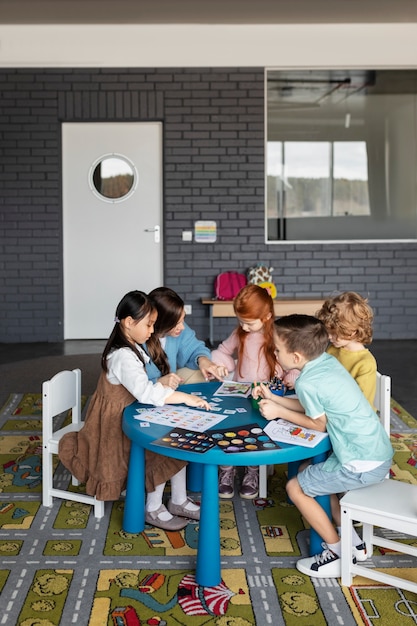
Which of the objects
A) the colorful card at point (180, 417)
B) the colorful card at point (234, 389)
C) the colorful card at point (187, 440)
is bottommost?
the colorful card at point (187, 440)

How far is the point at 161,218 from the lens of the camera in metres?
7.55

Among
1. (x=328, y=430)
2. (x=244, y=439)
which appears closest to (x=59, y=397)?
(x=244, y=439)

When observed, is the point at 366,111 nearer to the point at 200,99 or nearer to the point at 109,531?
the point at 200,99

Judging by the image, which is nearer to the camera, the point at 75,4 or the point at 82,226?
the point at 75,4

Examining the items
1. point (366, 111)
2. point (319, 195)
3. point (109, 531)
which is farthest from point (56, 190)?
point (109, 531)

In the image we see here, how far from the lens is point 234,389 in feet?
10.5

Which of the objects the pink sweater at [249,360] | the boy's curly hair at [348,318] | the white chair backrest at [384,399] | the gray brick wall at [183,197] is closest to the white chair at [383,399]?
the white chair backrest at [384,399]

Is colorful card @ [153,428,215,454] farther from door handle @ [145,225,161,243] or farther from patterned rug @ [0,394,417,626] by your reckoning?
door handle @ [145,225,161,243]

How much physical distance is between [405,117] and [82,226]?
139 inches

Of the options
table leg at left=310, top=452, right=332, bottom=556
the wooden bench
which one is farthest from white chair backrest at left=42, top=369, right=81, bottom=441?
the wooden bench

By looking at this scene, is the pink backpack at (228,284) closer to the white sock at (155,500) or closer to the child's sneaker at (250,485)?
the child's sneaker at (250,485)

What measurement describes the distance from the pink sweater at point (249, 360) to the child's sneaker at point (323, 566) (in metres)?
1.02

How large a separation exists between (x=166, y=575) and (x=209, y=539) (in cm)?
24

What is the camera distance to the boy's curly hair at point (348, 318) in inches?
120
